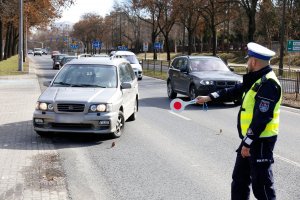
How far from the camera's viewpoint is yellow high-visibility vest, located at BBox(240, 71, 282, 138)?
430 cm

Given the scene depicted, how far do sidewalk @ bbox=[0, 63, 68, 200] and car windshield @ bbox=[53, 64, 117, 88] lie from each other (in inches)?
53.1

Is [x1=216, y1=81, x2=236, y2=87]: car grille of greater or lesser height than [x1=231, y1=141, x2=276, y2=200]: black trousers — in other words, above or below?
above

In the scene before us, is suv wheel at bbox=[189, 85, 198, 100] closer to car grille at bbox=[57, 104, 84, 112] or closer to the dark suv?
the dark suv

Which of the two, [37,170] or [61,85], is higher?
[61,85]

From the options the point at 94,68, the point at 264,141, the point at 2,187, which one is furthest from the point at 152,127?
the point at 264,141

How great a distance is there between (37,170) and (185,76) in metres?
10.4

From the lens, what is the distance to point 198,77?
1589 cm

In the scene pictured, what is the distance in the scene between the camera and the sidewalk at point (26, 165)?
5.93m

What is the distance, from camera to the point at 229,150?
8633 millimetres

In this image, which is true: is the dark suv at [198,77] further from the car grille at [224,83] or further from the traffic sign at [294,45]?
the traffic sign at [294,45]

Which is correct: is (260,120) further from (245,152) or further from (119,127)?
(119,127)

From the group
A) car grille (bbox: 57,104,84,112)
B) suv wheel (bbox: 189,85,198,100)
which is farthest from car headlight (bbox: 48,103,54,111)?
suv wheel (bbox: 189,85,198,100)

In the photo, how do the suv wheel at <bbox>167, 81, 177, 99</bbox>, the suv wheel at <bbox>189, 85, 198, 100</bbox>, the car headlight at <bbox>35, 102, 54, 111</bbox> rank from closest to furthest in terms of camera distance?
the car headlight at <bbox>35, 102, 54, 111</bbox> < the suv wheel at <bbox>189, 85, 198, 100</bbox> < the suv wheel at <bbox>167, 81, 177, 99</bbox>

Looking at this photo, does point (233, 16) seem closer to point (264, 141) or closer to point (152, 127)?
point (152, 127)
